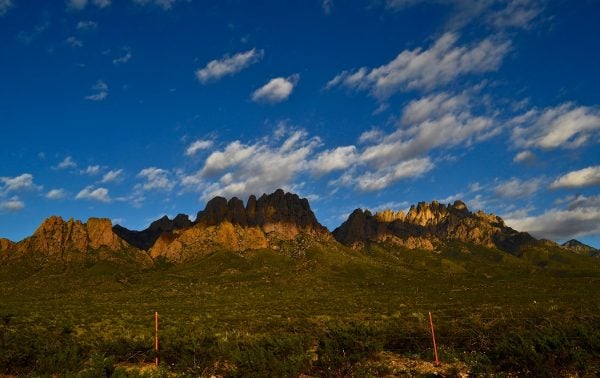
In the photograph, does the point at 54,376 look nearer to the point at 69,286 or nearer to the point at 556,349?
the point at 556,349

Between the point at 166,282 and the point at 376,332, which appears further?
the point at 166,282

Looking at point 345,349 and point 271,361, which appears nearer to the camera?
point 271,361

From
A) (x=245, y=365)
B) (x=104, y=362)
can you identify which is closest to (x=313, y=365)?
(x=245, y=365)

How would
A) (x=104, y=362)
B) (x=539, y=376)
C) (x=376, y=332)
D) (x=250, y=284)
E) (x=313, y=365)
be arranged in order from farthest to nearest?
1. (x=250, y=284)
2. (x=376, y=332)
3. (x=313, y=365)
4. (x=104, y=362)
5. (x=539, y=376)

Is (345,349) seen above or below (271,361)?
below

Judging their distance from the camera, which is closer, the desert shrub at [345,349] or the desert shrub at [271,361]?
the desert shrub at [271,361]

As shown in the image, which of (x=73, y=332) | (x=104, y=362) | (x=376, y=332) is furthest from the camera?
(x=73, y=332)

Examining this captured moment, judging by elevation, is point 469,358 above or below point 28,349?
below

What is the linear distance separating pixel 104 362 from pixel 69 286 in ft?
598

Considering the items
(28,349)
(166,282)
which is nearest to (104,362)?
(28,349)

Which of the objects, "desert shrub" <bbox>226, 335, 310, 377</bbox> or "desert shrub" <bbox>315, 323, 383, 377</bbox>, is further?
"desert shrub" <bbox>315, 323, 383, 377</bbox>

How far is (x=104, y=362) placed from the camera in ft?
57.1

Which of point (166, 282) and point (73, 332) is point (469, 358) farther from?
point (166, 282)

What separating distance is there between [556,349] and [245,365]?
38.6 ft
